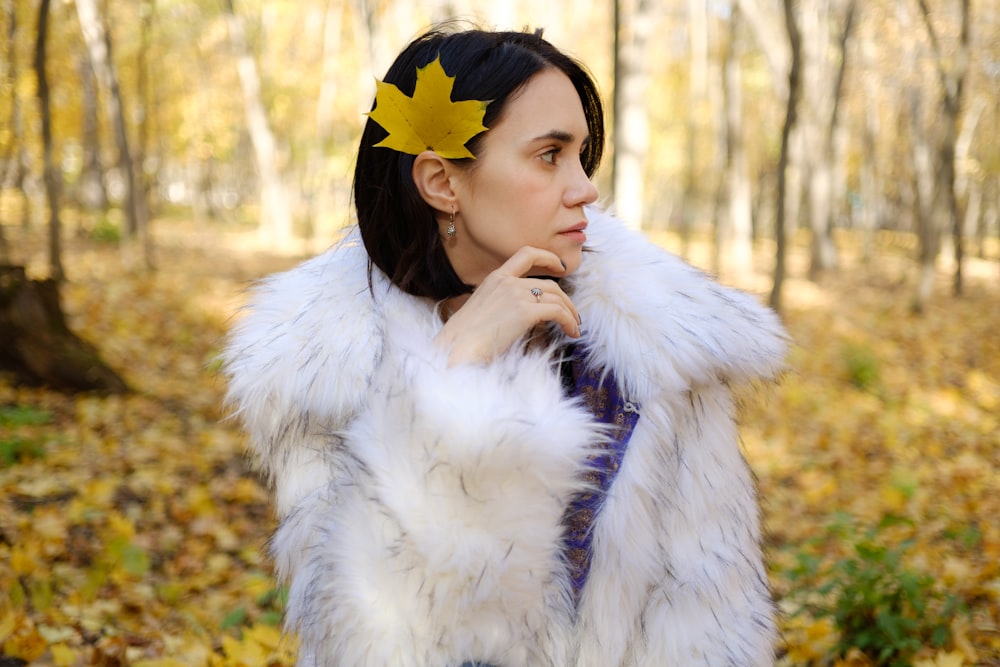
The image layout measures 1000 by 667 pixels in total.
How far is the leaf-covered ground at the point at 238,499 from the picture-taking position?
2932mm

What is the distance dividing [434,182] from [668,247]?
496 cm

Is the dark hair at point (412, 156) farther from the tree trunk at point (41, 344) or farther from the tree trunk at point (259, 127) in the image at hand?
the tree trunk at point (259, 127)

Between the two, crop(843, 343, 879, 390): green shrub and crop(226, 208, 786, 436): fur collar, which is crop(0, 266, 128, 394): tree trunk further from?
crop(843, 343, 879, 390): green shrub

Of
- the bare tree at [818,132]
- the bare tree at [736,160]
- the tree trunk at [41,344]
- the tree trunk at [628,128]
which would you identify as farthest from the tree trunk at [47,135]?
the bare tree at [818,132]

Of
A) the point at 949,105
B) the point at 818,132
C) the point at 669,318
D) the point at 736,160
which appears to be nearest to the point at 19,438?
the point at 669,318

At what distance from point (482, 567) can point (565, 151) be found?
810mm

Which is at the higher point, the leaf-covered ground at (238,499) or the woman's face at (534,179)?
the woman's face at (534,179)

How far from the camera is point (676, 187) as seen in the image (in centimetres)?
4622

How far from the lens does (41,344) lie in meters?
6.39

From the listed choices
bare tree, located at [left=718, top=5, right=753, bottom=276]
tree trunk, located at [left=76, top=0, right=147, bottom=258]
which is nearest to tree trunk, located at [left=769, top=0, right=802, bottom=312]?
bare tree, located at [left=718, top=5, right=753, bottom=276]

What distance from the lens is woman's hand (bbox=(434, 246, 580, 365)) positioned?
151cm

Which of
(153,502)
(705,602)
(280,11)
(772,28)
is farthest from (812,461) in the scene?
(280,11)

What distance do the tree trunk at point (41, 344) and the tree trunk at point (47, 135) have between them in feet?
1.24

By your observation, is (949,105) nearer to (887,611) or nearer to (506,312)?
(887,611)
